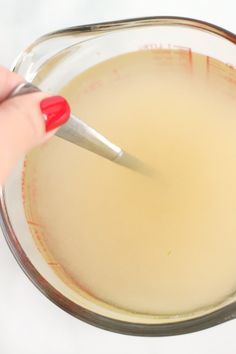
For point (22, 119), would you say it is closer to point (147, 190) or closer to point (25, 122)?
point (25, 122)

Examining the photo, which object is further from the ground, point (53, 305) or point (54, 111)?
point (54, 111)

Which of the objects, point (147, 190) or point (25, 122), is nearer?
point (25, 122)

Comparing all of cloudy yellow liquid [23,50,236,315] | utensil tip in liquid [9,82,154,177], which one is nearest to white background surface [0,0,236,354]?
cloudy yellow liquid [23,50,236,315]

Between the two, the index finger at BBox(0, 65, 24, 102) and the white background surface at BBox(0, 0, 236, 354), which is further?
the white background surface at BBox(0, 0, 236, 354)

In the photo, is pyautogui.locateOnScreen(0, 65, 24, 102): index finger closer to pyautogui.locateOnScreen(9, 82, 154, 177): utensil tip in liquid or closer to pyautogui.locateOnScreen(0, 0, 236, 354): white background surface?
pyautogui.locateOnScreen(9, 82, 154, 177): utensil tip in liquid

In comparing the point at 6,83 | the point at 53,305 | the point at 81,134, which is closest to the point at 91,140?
the point at 81,134

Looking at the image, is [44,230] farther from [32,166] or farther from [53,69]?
[53,69]

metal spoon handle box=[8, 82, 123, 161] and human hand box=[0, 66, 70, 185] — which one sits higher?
human hand box=[0, 66, 70, 185]
